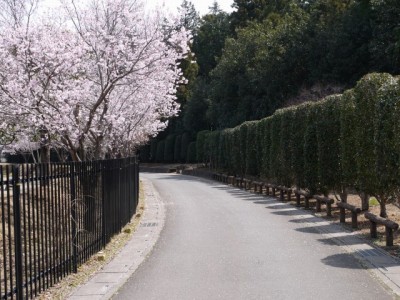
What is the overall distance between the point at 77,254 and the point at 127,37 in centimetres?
913

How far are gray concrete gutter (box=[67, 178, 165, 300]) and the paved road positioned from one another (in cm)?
19

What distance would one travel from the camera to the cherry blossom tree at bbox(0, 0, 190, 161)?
15469 mm

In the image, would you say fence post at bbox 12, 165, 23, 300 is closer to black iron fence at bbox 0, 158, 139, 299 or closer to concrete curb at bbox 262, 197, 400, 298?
black iron fence at bbox 0, 158, 139, 299

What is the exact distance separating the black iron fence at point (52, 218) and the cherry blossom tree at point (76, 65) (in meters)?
3.57

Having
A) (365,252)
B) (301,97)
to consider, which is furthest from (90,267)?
(301,97)

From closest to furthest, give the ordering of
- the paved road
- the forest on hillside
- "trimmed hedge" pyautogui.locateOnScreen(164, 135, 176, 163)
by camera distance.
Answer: the paved road → the forest on hillside → "trimmed hedge" pyautogui.locateOnScreen(164, 135, 176, 163)

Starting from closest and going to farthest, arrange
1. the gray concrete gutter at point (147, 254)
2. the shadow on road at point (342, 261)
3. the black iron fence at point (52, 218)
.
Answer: the black iron fence at point (52, 218) < the gray concrete gutter at point (147, 254) < the shadow on road at point (342, 261)

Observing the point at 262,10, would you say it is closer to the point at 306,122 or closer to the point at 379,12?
the point at 379,12

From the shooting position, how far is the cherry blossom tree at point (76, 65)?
15.5m

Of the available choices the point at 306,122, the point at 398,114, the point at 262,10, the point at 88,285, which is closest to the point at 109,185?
the point at 88,285

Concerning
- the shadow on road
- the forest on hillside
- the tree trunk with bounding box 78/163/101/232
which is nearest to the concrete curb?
the shadow on road

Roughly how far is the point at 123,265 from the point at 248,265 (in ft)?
7.27

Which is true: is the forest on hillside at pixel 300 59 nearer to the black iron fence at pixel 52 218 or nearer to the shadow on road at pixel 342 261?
the black iron fence at pixel 52 218

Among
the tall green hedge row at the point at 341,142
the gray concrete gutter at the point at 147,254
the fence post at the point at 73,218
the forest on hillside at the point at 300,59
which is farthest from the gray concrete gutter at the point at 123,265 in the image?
the forest on hillside at the point at 300,59
